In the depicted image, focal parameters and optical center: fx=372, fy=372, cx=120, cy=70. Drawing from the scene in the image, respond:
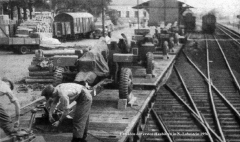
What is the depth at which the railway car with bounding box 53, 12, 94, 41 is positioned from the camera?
2992cm

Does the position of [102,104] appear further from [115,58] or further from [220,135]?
[220,135]

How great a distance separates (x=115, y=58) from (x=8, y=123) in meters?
4.01

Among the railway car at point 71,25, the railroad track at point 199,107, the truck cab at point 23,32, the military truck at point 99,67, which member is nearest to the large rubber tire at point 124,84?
the military truck at point 99,67

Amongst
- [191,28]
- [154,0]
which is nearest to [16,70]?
[154,0]

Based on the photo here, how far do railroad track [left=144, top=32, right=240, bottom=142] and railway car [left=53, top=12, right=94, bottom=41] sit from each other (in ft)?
50.4

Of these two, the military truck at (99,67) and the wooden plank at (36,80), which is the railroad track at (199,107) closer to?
the military truck at (99,67)

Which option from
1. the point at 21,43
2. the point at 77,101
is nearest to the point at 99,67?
the point at 77,101

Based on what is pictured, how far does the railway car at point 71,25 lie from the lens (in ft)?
98.2

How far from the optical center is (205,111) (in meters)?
10.8

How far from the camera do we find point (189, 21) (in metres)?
42.8

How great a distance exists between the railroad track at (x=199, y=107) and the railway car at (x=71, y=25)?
15.4m

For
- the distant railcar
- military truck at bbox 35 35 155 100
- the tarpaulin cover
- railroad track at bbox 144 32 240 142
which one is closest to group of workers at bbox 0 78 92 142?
military truck at bbox 35 35 155 100

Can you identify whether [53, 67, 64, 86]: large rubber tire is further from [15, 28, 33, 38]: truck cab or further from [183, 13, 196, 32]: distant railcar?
[183, 13, 196, 32]: distant railcar

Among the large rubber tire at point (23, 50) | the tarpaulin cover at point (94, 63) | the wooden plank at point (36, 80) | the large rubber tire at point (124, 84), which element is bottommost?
the wooden plank at point (36, 80)
